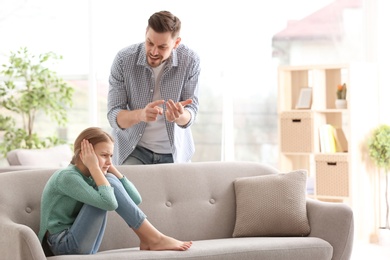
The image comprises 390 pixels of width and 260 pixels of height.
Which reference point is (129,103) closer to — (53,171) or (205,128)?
(53,171)

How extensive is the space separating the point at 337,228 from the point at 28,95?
448 cm

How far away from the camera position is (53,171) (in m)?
4.35

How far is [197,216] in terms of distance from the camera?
4645 millimetres

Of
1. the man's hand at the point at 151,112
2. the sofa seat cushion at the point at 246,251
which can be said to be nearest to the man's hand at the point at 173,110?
the man's hand at the point at 151,112

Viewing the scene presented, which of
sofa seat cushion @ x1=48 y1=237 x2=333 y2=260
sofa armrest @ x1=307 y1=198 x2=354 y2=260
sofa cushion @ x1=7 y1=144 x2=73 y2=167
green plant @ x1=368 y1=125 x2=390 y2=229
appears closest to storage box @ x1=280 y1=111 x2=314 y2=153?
green plant @ x1=368 y1=125 x2=390 y2=229

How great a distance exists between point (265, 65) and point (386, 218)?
1.82m

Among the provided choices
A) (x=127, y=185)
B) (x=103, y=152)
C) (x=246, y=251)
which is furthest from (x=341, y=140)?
(x=103, y=152)

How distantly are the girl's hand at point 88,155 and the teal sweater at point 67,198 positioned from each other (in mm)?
64

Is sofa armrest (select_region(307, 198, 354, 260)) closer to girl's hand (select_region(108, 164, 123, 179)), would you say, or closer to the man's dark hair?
girl's hand (select_region(108, 164, 123, 179))

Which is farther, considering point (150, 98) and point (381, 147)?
point (381, 147)

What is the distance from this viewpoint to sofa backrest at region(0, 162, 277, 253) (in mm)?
4211

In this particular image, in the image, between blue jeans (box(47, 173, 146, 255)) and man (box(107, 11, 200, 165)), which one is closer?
blue jeans (box(47, 173, 146, 255))

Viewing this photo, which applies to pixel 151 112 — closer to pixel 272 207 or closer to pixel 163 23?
pixel 163 23

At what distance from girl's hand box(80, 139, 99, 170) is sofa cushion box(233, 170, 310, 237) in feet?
3.40
